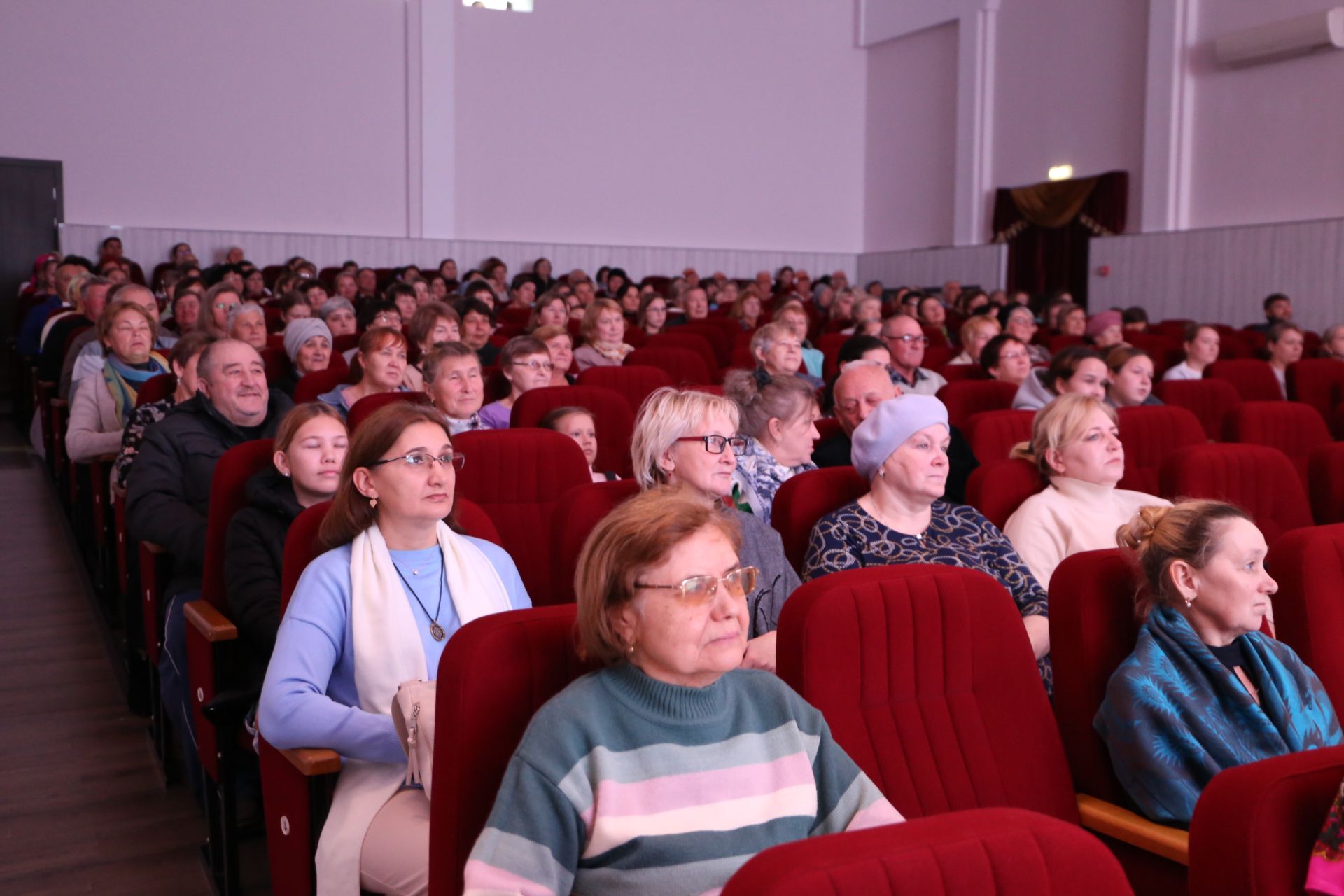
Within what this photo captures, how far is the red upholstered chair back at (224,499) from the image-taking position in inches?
113

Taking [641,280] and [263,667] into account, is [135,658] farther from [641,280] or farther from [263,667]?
[641,280]

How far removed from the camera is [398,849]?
195cm

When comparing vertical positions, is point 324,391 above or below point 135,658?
above

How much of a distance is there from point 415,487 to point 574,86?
1302 cm

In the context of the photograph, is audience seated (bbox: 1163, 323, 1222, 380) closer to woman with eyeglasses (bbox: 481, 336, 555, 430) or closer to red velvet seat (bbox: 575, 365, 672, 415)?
red velvet seat (bbox: 575, 365, 672, 415)

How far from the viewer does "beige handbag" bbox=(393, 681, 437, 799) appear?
1.76 m

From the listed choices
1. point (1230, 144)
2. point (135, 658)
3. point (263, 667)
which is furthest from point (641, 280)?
point (263, 667)

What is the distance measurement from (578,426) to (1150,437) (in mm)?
1930

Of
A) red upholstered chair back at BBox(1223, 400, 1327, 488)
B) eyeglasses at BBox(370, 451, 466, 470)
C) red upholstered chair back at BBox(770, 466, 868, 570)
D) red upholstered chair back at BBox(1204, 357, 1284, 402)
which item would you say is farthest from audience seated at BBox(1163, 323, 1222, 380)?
eyeglasses at BBox(370, 451, 466, 470)

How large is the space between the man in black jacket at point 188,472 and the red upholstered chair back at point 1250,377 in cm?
512

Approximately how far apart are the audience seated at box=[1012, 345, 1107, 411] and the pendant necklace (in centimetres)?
288

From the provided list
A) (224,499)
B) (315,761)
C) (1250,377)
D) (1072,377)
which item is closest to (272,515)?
(224,499)

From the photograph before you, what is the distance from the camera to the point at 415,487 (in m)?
2.32

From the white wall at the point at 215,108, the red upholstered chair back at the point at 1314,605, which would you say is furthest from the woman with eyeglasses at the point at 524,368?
the white wall at the point at 215,108
